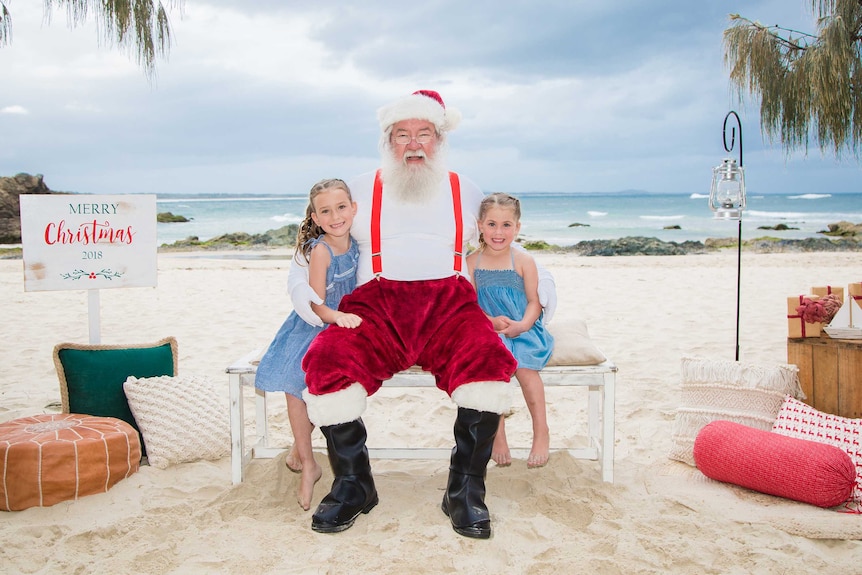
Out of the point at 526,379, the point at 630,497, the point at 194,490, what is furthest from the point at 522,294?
the point at 194,490

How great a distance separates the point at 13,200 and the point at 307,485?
64.9 feet

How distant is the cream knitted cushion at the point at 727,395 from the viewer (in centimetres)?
334

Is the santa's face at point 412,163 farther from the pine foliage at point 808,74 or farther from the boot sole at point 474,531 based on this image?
Answer: the pine foliage at point 808,74

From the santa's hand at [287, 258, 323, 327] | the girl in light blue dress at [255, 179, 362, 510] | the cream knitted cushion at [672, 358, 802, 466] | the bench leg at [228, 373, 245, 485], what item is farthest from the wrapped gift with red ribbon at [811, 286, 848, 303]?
the bench leg at [228, 373, 245, 485]

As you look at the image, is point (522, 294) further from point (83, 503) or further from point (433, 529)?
point (83, 503)

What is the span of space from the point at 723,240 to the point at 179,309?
17088mm

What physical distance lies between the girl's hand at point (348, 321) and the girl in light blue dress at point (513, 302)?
638mm

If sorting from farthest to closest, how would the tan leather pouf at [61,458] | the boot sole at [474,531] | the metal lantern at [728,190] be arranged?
the metal lantern at [728,190] < the tan leather pouf at [61,458] < the boot sole at [474,531]

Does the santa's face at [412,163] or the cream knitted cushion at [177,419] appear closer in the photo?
the santa's face at [412,163]

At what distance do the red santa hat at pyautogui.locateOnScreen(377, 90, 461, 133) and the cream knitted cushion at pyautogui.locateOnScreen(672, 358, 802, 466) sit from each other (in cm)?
171

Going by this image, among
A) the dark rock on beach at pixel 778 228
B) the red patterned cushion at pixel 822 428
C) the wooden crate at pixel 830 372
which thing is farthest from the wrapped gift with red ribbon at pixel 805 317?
the dark rock on beach at pixel 778 228

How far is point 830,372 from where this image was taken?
328 cm

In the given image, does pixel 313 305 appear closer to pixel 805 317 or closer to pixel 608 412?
pixel 608 412

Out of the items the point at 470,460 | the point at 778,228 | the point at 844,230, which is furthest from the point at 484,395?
the point at 778,228
